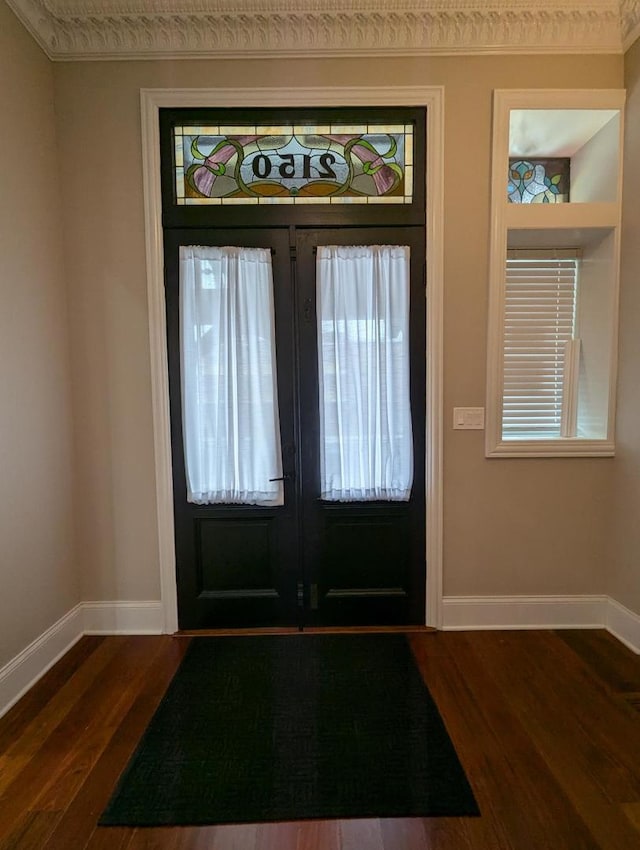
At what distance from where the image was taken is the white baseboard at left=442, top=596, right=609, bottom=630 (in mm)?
2531

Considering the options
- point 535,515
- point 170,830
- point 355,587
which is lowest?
point 170,830

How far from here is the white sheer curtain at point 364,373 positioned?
2.40 metres

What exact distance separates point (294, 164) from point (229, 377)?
1219mm

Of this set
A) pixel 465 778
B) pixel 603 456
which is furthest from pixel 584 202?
pixel 465 778

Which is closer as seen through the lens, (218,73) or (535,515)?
(218,73)

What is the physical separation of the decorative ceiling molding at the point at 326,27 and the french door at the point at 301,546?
1.67 meters

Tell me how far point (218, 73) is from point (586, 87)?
1956mm

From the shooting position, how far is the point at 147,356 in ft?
8.03

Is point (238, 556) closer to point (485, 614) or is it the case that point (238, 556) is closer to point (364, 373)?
point (364, 373)

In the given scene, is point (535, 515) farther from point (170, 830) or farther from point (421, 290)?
point (170, 830)

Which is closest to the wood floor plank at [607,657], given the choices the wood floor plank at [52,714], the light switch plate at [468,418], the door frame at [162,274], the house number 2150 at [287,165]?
the door frame at [162,274]

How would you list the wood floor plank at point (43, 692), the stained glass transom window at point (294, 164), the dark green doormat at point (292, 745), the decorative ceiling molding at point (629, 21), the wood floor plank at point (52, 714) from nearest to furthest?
the dark green doormat at point (292, 745) < the wood floor plank at point (52, 714) < the wood floor plank at point (43, 692) < the decorative ceiling molding at point (629, 21) < the stained glass transom window at point (294, 164)

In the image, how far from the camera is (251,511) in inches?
99.8

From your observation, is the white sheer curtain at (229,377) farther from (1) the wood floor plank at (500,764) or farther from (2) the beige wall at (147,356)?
(1) the wood floor plank at (500,764)
